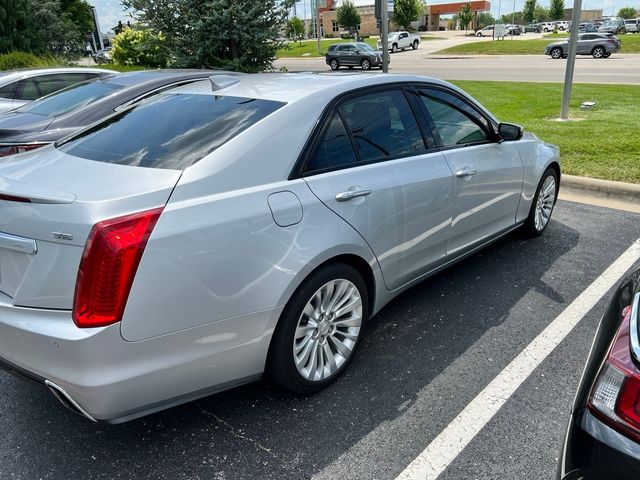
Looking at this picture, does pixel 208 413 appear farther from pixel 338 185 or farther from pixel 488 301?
pixel 488 301

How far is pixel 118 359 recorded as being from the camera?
2.10m

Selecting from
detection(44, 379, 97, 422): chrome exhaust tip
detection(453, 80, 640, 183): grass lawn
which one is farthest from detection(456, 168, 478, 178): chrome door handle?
detection(453, 80, 640, 183): grass lawn

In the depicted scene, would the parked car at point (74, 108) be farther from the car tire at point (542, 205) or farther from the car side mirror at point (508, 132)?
the car tire at point (542, 205)

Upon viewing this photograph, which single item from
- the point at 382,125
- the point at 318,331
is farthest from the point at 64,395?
the point at 382,125

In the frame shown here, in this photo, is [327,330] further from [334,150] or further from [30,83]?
[30,83]

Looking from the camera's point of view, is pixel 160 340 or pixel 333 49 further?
pixel 333 49

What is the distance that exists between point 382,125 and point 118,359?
2.01 meters

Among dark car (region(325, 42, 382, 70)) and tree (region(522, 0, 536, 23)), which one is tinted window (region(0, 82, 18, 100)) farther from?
tree (region(522, 0, 536, 23))

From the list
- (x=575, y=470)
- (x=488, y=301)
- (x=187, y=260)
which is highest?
Answer: (x=187, y=260)

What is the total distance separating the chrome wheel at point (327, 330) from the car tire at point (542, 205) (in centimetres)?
248

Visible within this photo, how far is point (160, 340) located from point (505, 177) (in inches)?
117

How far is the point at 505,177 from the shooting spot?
4121mm

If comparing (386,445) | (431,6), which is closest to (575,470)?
(386,445)

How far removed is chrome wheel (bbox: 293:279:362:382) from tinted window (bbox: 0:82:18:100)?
7508mm
